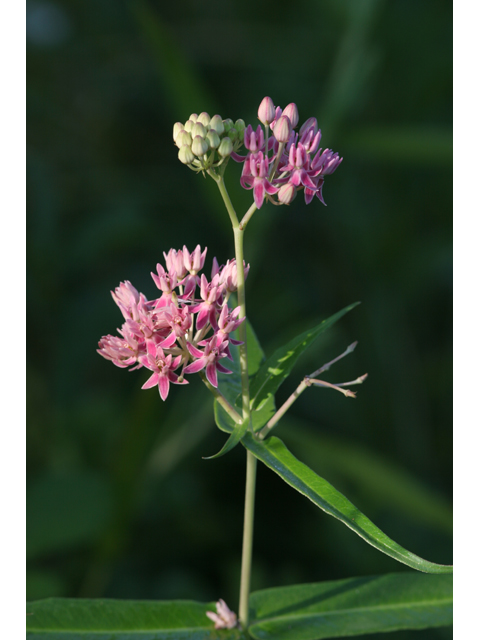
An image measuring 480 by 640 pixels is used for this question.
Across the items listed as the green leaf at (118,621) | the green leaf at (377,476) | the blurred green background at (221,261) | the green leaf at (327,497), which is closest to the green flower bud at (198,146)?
the green leaf at (327,497)

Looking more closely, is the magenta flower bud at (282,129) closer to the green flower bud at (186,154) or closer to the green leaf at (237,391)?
the green flower bud at (186,154)

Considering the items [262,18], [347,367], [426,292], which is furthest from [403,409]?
[262,18]

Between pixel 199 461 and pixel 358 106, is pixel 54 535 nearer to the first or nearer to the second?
pixel 199 461

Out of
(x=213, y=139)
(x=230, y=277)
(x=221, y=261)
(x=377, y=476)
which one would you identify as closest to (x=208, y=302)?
(x=230, y=277)

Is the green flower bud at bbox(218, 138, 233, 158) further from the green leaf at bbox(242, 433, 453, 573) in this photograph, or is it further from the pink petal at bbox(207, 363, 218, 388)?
the green leaf at bbox(242, 433, 453, 573)

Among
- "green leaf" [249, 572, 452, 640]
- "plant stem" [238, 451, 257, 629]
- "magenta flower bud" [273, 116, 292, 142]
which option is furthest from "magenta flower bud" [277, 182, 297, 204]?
"green leaf" [249, 572, 452, 640]

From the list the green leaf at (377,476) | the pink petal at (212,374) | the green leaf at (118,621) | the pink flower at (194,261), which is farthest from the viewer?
the green leaf at (377,476)

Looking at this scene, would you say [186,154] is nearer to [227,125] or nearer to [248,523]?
[227,125]
